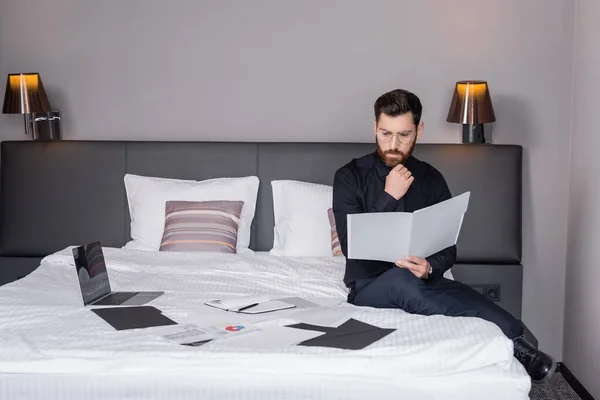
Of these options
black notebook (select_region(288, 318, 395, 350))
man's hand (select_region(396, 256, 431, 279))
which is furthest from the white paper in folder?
black notebook (select_region(288, 318, 395, 350))

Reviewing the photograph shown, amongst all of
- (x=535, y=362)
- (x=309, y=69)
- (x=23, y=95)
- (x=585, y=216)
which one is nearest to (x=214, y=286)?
(x=535, y=362)

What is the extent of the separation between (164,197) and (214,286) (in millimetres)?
1030

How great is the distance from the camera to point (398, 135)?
3092 mm

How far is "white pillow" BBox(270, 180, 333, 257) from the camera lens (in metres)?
3.91

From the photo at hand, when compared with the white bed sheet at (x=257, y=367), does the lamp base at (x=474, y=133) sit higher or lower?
higher

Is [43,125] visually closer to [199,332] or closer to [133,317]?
[133,317]

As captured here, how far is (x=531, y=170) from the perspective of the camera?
4262mm

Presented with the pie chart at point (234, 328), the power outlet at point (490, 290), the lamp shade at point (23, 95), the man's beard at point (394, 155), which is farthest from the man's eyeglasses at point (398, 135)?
the lamp shade at point (23, 95)

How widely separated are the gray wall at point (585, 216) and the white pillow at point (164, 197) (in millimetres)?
1684

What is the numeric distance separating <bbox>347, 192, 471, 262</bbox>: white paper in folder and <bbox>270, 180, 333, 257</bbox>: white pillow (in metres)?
1.04

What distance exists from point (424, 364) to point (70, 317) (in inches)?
47.3

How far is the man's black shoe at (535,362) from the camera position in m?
2.62

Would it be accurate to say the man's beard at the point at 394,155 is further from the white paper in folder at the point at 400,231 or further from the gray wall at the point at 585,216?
the gray wall at the point at 585,216

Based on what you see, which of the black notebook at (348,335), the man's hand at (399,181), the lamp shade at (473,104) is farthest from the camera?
the lamp shade at (473,104)
